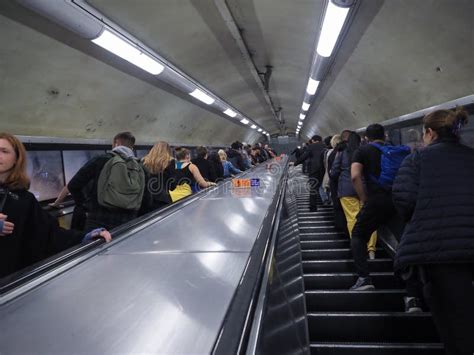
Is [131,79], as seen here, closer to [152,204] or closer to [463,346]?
[152,204]

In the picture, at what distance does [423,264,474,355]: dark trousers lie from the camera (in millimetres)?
1673

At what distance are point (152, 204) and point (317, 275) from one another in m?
2.13

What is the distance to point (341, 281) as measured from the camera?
361 cm

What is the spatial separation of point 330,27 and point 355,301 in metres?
3.40

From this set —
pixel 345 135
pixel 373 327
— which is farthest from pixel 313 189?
pixel 373 327

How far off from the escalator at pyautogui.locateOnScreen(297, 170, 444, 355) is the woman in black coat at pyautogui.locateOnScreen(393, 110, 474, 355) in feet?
2.78

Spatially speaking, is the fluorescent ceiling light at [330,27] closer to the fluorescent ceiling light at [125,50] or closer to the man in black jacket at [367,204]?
the man in black jacket at [367,204]

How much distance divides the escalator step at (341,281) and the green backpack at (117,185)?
2.17 m

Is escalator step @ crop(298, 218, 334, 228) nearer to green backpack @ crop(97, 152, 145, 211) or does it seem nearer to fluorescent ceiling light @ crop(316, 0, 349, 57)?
fluorescent ceiling light @ crop(316, 0, 349, 57)

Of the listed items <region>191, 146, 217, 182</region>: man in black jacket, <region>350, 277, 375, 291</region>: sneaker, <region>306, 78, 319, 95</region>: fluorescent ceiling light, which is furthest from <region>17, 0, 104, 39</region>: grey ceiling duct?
<region>306, 78, 319, 95</region>: fluorescent ceiling light

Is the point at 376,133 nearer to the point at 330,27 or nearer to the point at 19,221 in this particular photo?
the point at 330,27

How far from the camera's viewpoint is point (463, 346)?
1.68 metres

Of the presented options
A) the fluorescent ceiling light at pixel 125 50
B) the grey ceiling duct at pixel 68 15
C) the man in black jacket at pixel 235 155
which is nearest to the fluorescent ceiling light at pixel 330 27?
the fluorescent ceiling light at pixel 125 50

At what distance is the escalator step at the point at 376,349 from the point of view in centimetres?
241
